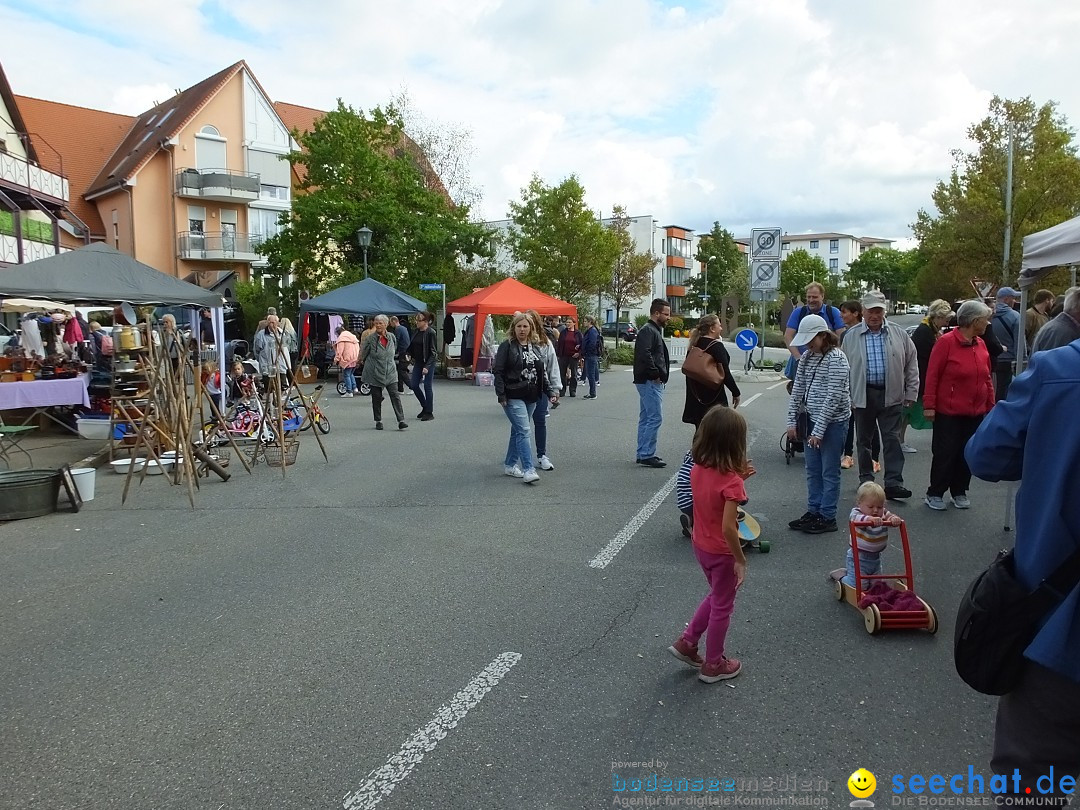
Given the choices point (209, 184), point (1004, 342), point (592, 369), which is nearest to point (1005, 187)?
point (592, 369)

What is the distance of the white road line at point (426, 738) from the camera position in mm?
2988

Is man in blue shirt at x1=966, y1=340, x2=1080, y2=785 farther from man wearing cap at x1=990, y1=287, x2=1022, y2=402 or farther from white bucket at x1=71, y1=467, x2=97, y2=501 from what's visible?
white bucket at x1=71, y1=467, x2=97, y2=501

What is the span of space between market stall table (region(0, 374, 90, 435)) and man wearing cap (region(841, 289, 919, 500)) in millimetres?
10917

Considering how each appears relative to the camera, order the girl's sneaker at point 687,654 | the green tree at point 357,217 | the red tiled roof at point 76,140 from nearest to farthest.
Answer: the girl's sneaker at point 687,654
the green tree at point 357,217
the red tiled roof at point 76,140

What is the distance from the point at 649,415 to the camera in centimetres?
930

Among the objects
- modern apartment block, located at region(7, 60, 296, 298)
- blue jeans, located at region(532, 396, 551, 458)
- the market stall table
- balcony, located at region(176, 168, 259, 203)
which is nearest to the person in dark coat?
blue jeans, located at region(532, 396, 551, 458)

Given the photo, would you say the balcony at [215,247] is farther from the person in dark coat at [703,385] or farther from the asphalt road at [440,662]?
the person in dark coat at [703,385]

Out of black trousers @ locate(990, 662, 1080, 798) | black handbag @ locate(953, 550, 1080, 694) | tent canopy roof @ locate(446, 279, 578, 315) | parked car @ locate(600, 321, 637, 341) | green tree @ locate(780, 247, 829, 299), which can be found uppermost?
green tree @ locate(780, 247, 829, 299)

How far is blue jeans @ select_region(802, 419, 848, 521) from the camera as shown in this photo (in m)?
6.23

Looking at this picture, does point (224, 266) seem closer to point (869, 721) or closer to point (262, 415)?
point (262, 415)

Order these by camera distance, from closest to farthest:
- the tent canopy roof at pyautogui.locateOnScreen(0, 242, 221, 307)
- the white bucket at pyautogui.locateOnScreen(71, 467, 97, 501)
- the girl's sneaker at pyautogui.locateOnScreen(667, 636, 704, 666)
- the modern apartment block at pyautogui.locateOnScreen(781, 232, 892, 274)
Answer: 1. the girl's sneaker at pyautogui.locateOnScreen(667, 636, 704, 666)
2. the white bucket at pyautogui.locateOnScreen(71, 467, 97, 501)
3. the tent canopy roof at pyautogui.locateOnScreen(0, 242, 221, 307)
4. the modern apartment block at pyautogui.locateOnScreen(781, 232, 892, 274)

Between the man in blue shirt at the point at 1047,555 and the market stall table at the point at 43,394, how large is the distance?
41.7ft

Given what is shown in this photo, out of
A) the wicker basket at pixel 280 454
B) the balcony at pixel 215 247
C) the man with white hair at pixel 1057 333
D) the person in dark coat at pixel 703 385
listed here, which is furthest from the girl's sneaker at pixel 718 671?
the balcony at pixel 215 247

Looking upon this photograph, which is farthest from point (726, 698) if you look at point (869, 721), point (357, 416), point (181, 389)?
point (357, 416)
